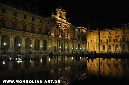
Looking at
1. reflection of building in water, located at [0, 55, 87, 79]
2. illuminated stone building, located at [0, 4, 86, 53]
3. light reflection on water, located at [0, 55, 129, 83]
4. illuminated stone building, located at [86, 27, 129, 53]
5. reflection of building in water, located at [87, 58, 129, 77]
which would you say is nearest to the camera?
light reflection on water, located at [0, 55, 129, 83]

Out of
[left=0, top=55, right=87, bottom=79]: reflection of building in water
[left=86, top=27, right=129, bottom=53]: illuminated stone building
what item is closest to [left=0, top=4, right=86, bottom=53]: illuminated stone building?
[left=86, top=27, right=129, bottom=53]: illuminated stone building

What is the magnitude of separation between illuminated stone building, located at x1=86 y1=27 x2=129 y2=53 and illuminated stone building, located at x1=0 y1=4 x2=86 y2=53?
13702 millimetres

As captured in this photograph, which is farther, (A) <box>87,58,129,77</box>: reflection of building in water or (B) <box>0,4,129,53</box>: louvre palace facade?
(B) <box>0,4,129,53</box>: louvre palace facade

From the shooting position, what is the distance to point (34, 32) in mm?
44625

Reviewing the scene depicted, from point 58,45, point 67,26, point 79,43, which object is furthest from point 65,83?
point 79,43

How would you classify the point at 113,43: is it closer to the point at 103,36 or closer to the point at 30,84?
the point at 103,36

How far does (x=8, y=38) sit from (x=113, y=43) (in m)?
52.1

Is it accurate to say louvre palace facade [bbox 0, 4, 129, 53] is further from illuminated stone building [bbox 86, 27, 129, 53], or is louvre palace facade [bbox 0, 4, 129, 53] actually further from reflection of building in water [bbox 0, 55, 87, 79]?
reflection of building in water [bbox 0, 55, 87, 79]

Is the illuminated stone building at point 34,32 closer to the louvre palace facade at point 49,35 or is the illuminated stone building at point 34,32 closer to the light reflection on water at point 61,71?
the louvre palace facade at point 49,35

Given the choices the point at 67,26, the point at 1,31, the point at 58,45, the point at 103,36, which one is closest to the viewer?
the point at 1,31

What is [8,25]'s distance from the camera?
122ft

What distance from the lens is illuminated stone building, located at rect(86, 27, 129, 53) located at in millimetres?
62900

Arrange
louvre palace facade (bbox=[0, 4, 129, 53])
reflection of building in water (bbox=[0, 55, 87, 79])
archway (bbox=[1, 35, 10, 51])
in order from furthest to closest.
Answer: louvre palace facade (bbox=[0, 4, 129, 53]) < archway (bbox=[1, 35, 10, 51]) < reflection of building in water (bbox=[0, 55, 87, 79])

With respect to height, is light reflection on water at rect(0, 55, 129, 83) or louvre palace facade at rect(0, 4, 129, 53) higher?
louvre palace facade at rect(0, 4, 129, 53)
